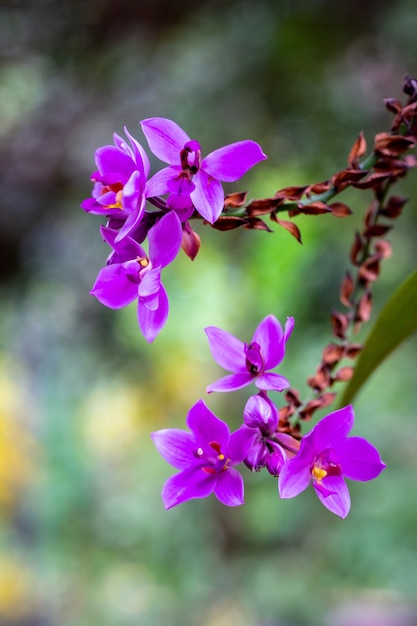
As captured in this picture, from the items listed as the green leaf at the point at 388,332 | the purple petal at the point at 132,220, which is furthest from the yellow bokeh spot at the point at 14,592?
the purple petal at the point at 132,220

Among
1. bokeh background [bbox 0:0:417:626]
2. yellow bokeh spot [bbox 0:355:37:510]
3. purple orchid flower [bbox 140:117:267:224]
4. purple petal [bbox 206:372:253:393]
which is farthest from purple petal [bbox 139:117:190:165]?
yellow bokeh spot [bbox 0:355:37:510]

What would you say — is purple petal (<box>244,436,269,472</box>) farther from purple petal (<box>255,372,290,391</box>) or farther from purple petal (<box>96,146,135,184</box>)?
purple petal (<box>96,146,135,184</box>)

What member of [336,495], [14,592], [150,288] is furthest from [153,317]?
[14,592]

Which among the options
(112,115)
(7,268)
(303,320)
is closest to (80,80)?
(112,115)

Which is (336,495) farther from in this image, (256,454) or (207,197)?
(207,197)

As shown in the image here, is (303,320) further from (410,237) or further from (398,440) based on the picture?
(398,440)

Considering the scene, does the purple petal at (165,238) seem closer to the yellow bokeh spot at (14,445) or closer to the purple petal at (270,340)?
the purple petal at (270,340)
